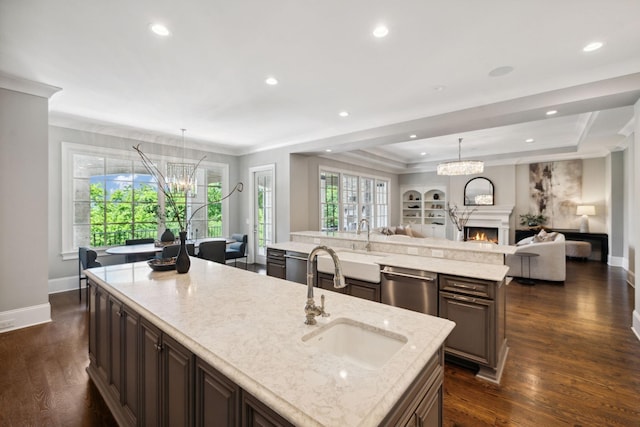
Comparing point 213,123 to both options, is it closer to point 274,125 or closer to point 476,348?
point 274,125

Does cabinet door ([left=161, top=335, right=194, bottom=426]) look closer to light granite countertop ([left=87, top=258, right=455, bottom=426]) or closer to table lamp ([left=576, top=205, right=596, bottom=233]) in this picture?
light granite countertop ([left=87, top=258, right=455, bottom=426])

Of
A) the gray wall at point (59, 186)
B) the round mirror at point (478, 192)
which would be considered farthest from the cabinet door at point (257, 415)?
the round mirror at point (478, 192)

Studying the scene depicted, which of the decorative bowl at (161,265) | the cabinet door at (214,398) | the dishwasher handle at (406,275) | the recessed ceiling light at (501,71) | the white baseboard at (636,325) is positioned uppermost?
the recessed ceiling light at (501,71)

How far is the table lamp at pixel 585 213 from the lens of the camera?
7281 mm

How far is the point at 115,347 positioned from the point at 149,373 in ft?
2.05

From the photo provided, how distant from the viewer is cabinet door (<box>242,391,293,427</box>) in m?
0.89

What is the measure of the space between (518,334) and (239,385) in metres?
3.47

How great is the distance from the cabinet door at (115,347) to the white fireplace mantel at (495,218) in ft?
29.5

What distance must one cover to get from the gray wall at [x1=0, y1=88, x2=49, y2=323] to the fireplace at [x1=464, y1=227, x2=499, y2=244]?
9.63m

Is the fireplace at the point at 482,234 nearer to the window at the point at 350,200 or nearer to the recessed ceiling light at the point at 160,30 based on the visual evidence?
the window at the point at 350,200

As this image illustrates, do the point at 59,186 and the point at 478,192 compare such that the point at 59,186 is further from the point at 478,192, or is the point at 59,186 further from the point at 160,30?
the point at 478,192

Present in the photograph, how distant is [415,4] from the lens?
204cm

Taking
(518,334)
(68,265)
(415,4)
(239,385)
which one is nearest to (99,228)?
(68,265)

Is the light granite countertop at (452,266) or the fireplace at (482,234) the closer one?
the light granite countertop at (452,266)
